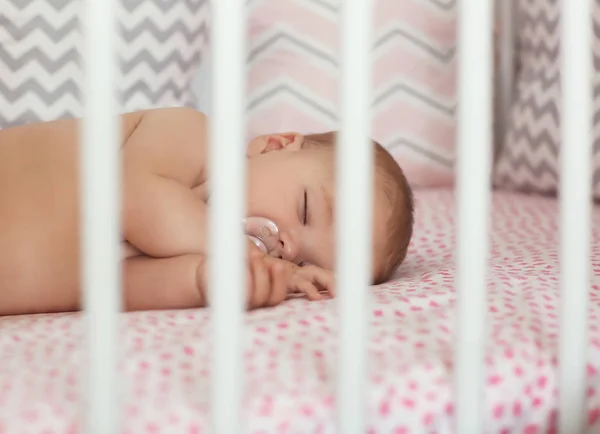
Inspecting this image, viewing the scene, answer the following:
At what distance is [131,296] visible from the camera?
2.89ft

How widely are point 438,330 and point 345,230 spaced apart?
0.20m

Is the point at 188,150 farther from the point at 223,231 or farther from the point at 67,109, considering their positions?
the point at 67,109

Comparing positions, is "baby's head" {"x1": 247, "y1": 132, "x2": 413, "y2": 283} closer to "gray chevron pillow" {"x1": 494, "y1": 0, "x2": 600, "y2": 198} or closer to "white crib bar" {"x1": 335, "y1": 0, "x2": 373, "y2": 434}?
"white crib bar" {"x1": 335, "y1": 0, "x2": 373, "y2": 434}

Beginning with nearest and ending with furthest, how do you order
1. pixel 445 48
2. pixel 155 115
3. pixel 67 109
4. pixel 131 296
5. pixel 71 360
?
pixel 71 360 → pixel 131 296 → pixel 155 115 → pixel 67 109 → pixel 445 48

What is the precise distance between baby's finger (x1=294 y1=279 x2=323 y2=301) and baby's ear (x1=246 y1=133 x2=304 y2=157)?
22cm

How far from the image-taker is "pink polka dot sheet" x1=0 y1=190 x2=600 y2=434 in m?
0.61

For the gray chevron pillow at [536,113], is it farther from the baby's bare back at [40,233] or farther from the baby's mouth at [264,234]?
the baby's bare back at [40,233]

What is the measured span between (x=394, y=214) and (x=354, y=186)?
0.40 m

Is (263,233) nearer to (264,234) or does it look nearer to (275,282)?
(264,234)

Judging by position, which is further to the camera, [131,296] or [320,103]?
[320,103]

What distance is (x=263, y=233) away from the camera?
3.11 ft

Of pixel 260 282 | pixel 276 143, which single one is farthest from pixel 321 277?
pixel 276 143

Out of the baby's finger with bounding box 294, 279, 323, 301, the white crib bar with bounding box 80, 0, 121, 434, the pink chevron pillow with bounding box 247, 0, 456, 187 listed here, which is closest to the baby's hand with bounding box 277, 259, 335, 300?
the baby's finger with bounding box 294, 279, 323, 301

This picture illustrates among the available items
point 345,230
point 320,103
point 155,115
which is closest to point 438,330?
point 345,230
